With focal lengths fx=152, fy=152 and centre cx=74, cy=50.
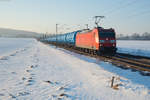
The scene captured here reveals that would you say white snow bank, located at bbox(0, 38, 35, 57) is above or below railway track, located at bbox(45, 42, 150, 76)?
above

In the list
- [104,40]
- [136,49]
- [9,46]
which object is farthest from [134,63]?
[9,46]

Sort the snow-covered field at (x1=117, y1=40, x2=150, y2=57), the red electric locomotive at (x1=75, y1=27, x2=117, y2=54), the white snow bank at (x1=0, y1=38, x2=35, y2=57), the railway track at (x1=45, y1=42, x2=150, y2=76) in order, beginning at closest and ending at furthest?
the railway track at (x1=45, y1=42, x2=150, y2=76) < the red electric locomotive at (x1=75, y1=27, x2=117, y2=54) < the snow-covered field at (x1=117, y1=40, x2=150, y2=57) < the white snow bank at (x1=0, y1=38, x2=35, y2=57)

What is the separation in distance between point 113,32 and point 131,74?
900 cm

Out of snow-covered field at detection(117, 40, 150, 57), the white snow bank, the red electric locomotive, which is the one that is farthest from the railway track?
the white snow bank

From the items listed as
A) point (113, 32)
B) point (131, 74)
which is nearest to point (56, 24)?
point (113, 32)

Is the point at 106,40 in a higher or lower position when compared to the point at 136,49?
higher

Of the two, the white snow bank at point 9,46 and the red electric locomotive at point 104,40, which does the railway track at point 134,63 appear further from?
the white snow bank at point 9,46

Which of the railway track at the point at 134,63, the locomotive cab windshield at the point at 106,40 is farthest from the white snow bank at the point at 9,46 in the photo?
the railway track at the point at 134,63

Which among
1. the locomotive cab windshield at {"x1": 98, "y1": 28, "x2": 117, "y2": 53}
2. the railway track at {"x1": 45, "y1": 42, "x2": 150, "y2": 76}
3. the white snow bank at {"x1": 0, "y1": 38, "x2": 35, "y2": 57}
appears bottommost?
the railway track at {"x1": 45, "y1": 42, "x2": 150, "y2": 76}

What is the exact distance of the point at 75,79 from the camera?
8.68 m

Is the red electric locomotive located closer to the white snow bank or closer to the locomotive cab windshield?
the locomotive cab windshield

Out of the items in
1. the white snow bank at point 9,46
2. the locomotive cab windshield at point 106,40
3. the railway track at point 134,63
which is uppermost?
the locomotive cab windshield at point 106,40

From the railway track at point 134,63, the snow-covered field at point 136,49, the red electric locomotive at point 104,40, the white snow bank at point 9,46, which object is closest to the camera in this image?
the railway track at point 134,63

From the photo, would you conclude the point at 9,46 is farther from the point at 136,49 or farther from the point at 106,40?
the point at 106,40
